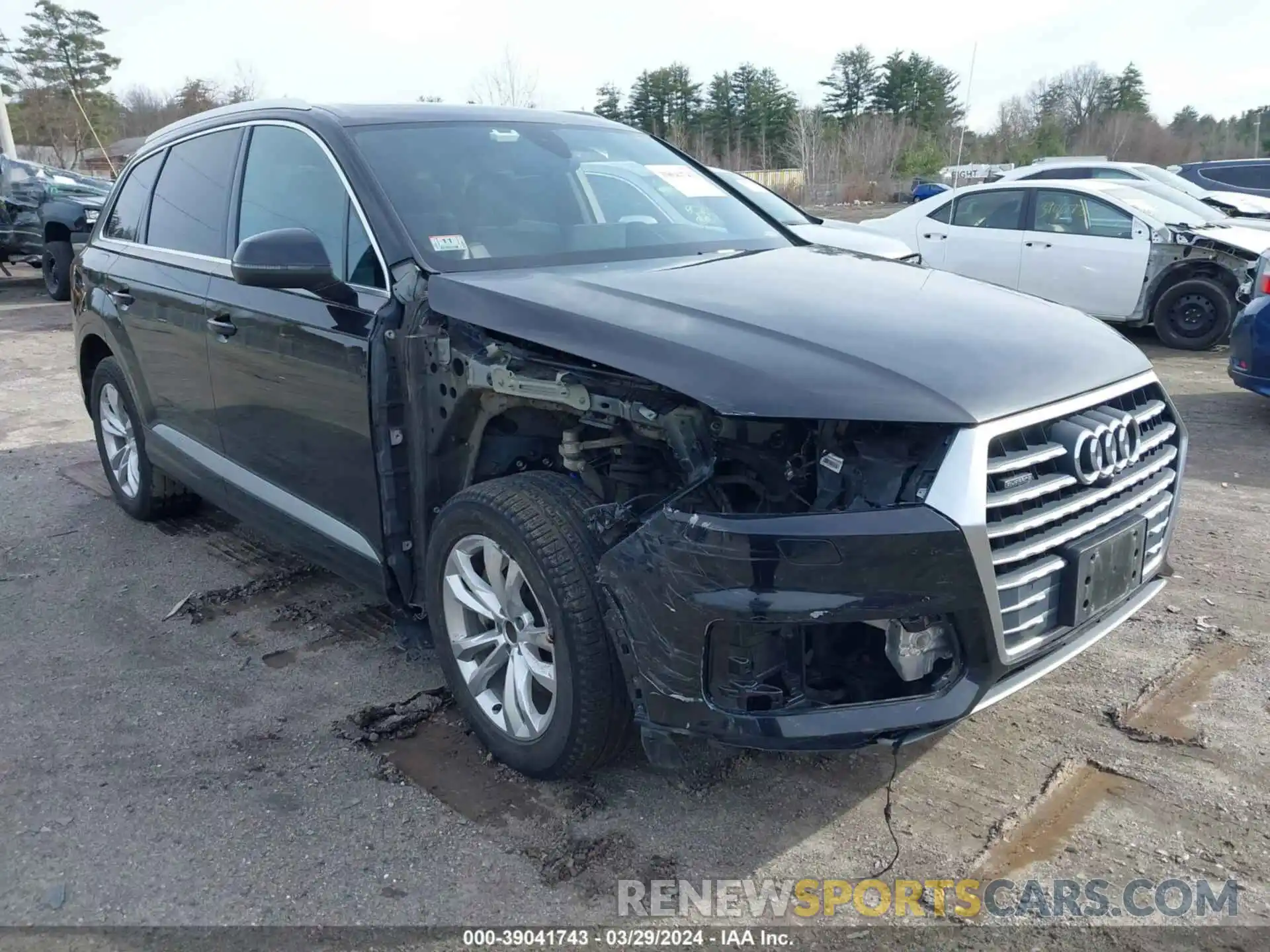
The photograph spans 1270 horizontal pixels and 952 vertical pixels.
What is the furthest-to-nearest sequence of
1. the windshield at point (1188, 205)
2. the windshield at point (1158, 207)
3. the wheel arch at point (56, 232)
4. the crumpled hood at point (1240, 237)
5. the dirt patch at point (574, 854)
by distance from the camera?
the wheel arch at point (56, 232) → the windshield at point (1188, 205) → the windshield at point (1158, 207) → the crumpled hood at point (1240, 237) → the dirt patch at point (574, 854)

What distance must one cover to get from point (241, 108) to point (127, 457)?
6.86 ft

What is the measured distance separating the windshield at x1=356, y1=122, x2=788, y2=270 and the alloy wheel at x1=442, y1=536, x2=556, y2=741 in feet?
3.06

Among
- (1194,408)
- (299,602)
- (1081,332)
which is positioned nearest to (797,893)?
(1081,332)

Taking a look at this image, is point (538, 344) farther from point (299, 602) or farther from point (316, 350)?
point (299, 602)

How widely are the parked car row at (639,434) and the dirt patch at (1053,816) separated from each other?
51 centimetres

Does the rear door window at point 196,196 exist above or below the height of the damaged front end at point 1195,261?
above

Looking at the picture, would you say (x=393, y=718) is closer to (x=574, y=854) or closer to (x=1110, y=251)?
(x=574, y=854)

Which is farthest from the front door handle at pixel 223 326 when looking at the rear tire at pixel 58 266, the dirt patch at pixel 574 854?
the rear tire at pixel 58 266

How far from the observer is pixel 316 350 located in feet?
11.1

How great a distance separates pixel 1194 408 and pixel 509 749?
6.27m

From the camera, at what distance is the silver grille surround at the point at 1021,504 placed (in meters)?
2.25

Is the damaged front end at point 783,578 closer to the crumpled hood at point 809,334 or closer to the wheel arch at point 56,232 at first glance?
the crumpled hood at point 809,334

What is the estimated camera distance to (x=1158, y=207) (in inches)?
391

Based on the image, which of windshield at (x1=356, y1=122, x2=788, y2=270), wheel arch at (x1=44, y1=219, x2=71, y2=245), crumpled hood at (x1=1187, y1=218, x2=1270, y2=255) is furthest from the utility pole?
crumpled hood at (x1=1187, y1=218, x2=1270, y2=255)
